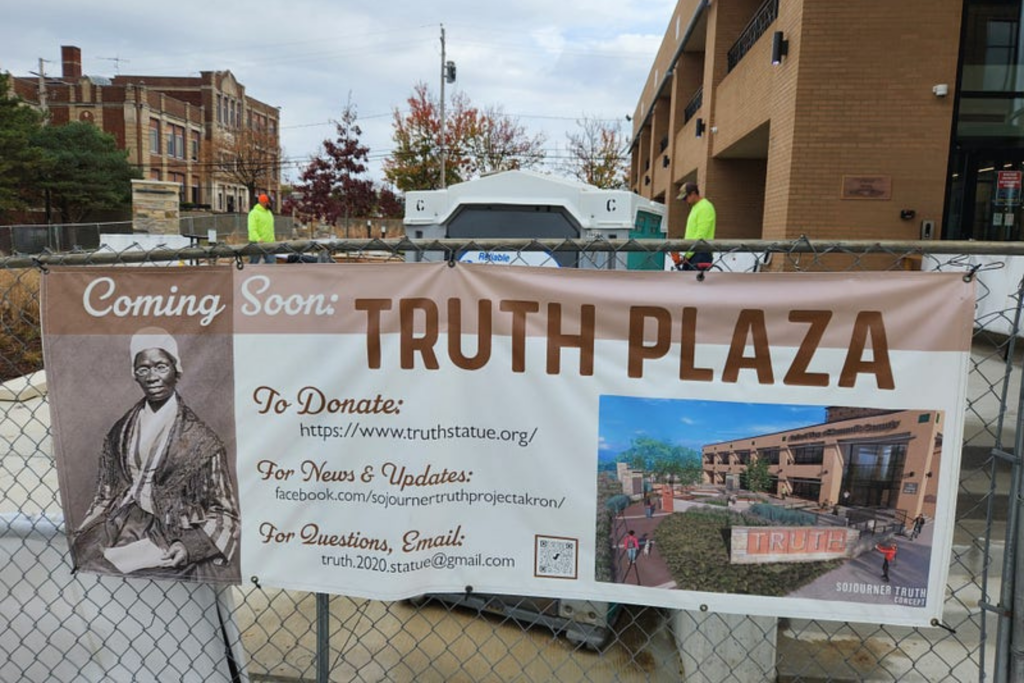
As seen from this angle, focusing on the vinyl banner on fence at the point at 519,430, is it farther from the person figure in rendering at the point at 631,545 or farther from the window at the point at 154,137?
the window at the point at 154,137

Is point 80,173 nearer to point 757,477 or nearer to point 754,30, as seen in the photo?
point 754,30

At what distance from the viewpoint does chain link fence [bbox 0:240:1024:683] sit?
92.6 inches

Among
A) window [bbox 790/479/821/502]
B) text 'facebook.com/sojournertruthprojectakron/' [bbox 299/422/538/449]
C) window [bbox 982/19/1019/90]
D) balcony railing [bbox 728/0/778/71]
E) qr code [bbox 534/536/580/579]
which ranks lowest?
qr code [bbox 534/536/580/579]

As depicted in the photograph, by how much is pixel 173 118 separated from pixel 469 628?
62301 mm

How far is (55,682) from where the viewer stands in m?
2.80

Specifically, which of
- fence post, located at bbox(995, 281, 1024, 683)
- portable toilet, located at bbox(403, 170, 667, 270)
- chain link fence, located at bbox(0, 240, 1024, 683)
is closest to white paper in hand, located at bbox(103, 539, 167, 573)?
chain link fence, located at bbox(0, 240, 1024, 683)

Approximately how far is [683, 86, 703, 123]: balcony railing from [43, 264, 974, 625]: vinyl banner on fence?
1899 cm

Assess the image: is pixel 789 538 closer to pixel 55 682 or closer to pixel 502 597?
pixel 502 597

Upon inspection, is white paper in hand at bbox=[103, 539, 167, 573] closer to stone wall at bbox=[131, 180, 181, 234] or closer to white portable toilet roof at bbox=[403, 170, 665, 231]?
white portable toilet roof at bbox=[403, 170, 665, 231]

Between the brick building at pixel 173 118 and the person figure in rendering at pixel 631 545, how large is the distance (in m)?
54.0

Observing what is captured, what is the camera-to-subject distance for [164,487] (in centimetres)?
242

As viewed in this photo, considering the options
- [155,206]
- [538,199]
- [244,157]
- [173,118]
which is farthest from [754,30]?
[244,157]

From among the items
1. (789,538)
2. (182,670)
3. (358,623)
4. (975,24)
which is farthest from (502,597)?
(975,24)

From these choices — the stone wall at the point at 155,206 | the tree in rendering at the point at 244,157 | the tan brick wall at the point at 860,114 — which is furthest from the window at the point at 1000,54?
the tree in rendering at the point at 244,157
